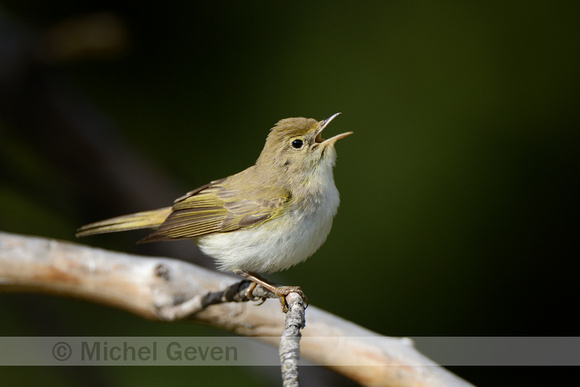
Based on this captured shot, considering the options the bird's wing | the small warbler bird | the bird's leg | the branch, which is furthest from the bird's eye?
the branch

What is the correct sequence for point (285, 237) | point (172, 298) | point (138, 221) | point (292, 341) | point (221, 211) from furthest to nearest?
point (172, 298) < point (138, 221) < point (221, 211) < point (285, 237) < point (292, 341)

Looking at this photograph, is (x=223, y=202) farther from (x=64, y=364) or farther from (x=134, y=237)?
(x=134, y=237)

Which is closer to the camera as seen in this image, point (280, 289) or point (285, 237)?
point (280, 289)

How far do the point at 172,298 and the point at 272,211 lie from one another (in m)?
0.57

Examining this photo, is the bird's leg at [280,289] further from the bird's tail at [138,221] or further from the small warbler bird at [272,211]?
the bird's tail at [138,221]

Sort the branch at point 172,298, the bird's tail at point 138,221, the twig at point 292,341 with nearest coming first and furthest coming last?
the twig at point 292,341, the bird's tail at point 138,221, the branch at point 172,298

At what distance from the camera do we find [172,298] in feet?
6.77

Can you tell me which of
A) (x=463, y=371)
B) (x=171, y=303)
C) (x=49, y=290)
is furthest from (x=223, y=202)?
(x=463, y=371)

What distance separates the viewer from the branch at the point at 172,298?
2.06 meters

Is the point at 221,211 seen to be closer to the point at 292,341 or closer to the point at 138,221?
the point at 138,221

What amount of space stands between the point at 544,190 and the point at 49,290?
2.27 m

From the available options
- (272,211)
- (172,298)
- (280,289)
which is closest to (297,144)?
(272,211)

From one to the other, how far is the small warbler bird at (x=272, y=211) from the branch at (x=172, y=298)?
321 millimetres

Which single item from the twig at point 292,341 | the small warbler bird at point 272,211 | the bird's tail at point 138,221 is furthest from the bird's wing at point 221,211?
the twig at point 292,341
